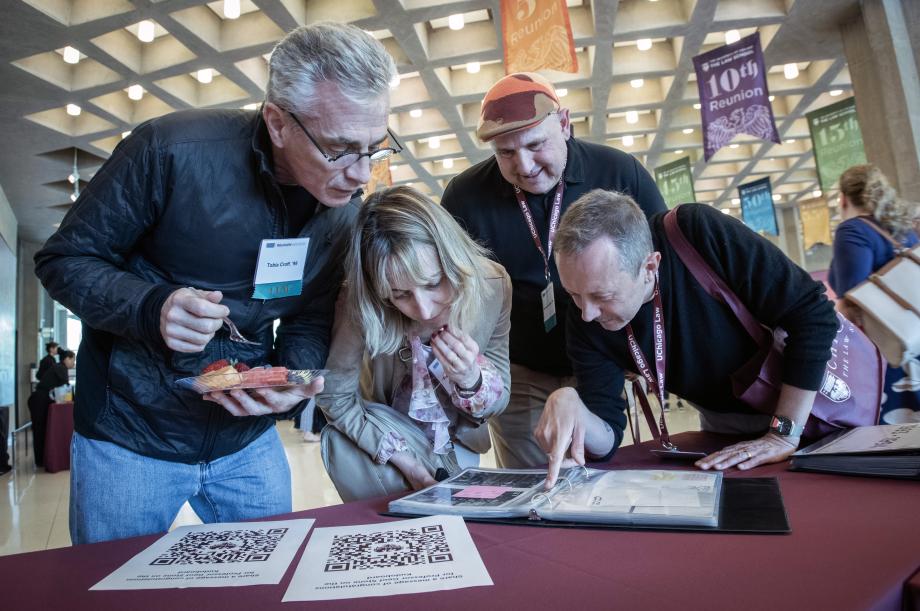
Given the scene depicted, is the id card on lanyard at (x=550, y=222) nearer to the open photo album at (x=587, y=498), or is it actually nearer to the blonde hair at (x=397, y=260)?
the blonde hair at (x=397, y=260)

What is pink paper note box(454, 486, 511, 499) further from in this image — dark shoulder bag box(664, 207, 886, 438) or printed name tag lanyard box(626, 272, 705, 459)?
dark shoulder bag box(664, 207, 886, 438)

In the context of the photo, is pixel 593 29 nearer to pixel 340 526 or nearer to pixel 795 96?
pixel 795 96

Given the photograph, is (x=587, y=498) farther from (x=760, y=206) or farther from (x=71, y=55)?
(x=760, y=206)

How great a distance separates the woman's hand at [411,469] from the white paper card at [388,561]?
50cm

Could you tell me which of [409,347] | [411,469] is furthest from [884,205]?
[411,469]

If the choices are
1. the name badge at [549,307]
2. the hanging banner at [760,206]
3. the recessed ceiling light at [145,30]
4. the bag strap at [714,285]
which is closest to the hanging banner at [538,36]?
the name badge at [549,307]

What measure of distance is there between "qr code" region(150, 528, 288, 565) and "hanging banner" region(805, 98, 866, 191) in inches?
311

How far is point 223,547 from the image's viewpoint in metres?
1.01

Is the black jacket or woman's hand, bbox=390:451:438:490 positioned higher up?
the black jacket

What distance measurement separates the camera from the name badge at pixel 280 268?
143cm

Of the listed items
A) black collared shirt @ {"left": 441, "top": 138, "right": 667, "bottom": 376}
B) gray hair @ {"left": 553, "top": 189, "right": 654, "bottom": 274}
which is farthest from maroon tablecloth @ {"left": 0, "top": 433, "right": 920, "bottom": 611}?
black collared shirt @ {"left": 441, "top": 138, "right": 667, "bottom": 376}

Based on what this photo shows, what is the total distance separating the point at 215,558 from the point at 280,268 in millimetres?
687

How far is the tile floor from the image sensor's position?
13.6 feet

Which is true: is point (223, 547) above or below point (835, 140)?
below
